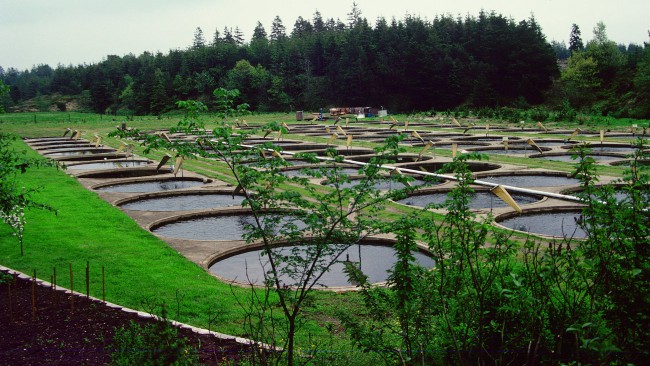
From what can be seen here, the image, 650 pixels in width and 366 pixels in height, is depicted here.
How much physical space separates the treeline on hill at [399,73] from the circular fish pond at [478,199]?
111 feet

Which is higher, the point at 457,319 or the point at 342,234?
the point at 342,234

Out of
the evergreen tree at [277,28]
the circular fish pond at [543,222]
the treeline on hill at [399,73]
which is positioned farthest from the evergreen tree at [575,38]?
the circular fish pond at [543,222]

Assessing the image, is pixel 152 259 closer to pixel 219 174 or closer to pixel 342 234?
pixel 342 234

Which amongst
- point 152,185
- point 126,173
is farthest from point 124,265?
point 126,173

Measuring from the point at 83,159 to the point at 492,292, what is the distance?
2812 centimetres

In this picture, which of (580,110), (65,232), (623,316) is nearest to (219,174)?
(65,232)

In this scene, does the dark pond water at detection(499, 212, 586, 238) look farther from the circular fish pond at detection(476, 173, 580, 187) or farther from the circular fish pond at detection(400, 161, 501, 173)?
the circular fish pond at detection(400, 161, 501, 173)

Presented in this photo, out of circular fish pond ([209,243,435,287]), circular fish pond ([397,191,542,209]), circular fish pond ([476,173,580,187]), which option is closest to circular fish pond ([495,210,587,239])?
circular fish pond ([397,191,542,209])

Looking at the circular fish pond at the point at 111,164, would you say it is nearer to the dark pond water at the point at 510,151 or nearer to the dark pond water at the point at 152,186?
the dark pond water at the point at 152,186

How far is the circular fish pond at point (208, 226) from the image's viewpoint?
14.8 metres

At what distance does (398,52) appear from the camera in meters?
73.5

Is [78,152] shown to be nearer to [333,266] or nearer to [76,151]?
[76,151]

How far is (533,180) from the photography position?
70.9ft

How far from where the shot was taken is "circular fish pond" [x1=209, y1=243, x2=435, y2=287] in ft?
37.2
